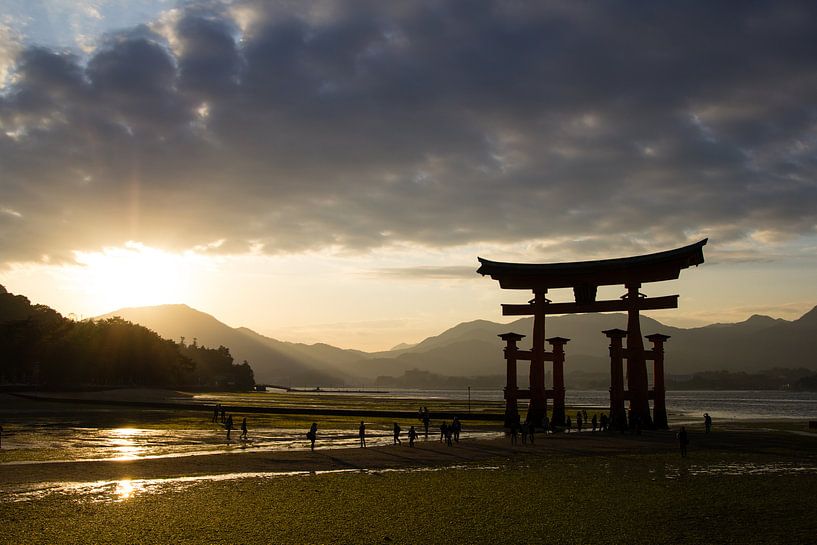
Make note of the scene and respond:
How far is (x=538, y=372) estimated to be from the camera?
48406 mm

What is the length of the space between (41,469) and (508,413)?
31750 mm

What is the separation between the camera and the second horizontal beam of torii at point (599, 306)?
43.8 meters

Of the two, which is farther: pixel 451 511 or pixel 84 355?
pixel 84 355

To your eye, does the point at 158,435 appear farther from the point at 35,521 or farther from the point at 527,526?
the point at 527,526

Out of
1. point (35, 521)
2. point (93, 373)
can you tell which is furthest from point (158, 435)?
point (93, 373)

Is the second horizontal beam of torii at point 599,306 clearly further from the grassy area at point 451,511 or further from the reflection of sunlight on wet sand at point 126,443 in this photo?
the reflection of sunlight on wet sand at point 126,443

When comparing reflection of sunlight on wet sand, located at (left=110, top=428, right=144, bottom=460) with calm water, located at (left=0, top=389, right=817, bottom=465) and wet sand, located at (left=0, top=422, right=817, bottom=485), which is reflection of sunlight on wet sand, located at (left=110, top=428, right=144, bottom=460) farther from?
wet sand, located at (left=0, top=422, right=817, bottom=485)

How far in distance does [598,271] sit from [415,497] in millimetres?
29623

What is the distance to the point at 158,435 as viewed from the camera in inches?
1667

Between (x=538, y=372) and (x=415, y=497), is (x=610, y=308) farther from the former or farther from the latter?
(x=415, y=497)

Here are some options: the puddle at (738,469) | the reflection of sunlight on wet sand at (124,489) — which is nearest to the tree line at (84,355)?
the reflection of sunlight on wet sand at (124,489)

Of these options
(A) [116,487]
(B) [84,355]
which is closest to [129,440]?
(A) [116,487]

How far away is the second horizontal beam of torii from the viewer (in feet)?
144

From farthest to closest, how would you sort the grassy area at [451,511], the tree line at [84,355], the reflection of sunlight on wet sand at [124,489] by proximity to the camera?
the tree line at [84,355] → the reflection of sunlight on wet sand at [124,489] → the grassy area at [451,511]
